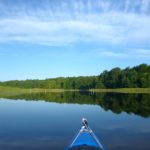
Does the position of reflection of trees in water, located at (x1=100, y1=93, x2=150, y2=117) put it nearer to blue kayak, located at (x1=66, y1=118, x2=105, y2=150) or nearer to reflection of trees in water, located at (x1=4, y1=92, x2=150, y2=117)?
reflection of trees in water, located at (x1=4, y1=92, x2=150, y2=117)

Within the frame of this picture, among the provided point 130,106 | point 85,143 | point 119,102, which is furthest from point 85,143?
point 119,102

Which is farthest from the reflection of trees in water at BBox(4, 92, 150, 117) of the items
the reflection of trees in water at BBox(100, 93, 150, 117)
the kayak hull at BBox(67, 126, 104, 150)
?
the kayak hull at BBox(67, 126, 104, 150)

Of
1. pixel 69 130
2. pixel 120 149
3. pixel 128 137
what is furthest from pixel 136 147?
pixel 69 130

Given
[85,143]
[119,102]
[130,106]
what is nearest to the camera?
[85,143]

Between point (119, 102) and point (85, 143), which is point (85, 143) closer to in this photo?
point (85, 143)

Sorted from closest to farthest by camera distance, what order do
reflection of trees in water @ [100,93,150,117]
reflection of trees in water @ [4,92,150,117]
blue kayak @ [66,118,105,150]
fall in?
blue kayak @ [66,118,105,150] → reflection of trees in water @ [100,93,150,117] → reflection of trees in water @ [4,92,150,117]

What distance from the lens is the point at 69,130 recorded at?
1417 inches

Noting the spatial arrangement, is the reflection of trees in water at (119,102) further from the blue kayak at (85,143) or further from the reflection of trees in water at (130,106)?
the blue kayak at (85,143)

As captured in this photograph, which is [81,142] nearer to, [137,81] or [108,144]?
[108,144]

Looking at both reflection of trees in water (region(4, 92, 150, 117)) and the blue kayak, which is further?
reflection of trees in water (region(4, 92, 150, 117))

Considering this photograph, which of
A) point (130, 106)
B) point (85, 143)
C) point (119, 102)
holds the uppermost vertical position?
point (119, 102)

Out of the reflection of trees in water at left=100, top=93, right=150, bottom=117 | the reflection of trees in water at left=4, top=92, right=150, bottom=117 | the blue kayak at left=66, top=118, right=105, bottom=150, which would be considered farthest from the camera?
the reflection of trees in water at left=4, top=92, right=150, bottom=117

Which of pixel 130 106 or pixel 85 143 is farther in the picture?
pixel 130 106

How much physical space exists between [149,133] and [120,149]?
30.6ft
